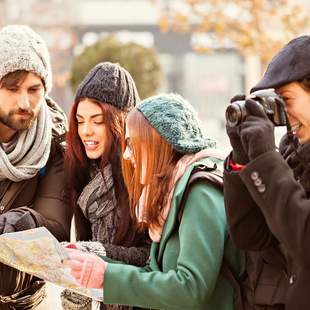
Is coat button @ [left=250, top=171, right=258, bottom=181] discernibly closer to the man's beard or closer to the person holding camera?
the person holding camera

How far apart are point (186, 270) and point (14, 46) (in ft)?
4.45

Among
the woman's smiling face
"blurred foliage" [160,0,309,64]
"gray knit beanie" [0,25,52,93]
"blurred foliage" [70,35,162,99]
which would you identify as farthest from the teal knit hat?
"blurred foliage" [70,35,162,99]

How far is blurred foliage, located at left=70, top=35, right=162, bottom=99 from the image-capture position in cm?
1051

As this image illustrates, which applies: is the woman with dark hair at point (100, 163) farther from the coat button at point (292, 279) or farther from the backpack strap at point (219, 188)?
the coat button at point (292, 279)

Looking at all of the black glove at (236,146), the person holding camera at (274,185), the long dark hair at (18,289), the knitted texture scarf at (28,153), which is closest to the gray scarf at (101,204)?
the knitted texture scarf at (28,153)

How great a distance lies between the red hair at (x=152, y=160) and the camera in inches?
100

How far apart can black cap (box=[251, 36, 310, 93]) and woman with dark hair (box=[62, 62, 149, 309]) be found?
2.87ft

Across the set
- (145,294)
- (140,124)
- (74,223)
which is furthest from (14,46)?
(145,294)

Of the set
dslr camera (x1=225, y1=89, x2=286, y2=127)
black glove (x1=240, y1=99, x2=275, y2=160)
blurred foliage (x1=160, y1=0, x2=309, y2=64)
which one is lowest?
black glove (x1=240, y1=99, x2=275, y2=160)

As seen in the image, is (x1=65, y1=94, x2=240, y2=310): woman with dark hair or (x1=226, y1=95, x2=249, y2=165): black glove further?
(x1=65, y1=94, x2=240, y2=310): woman with dark hair

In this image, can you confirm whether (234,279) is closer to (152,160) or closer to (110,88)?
(152,160)

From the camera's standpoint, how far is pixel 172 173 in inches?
101

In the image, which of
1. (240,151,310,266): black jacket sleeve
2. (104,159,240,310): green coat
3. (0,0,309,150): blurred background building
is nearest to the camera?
(240,151,310,266): black jacket sleeve

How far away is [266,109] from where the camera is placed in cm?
215
